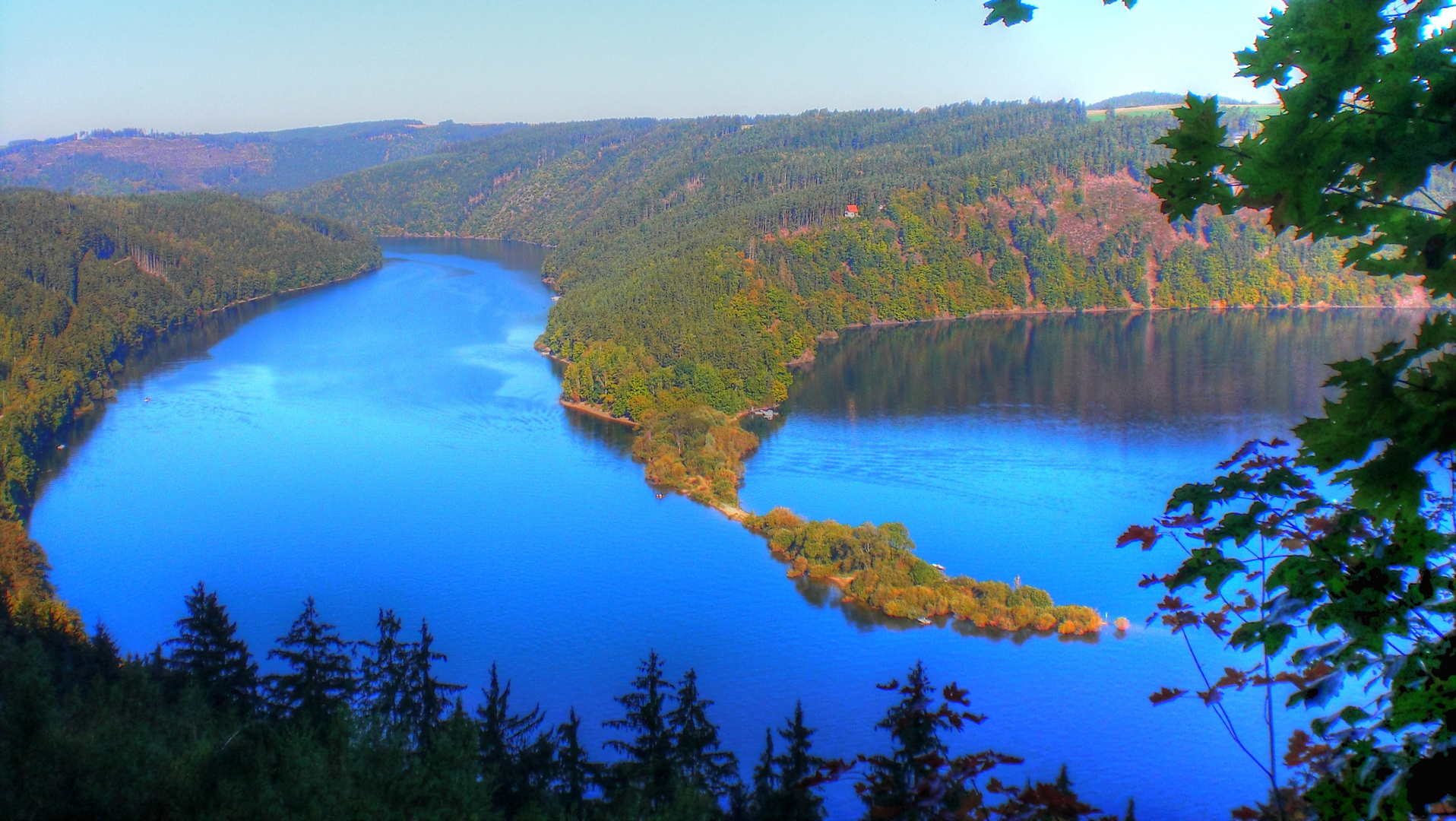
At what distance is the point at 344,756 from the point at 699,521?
14285 mm

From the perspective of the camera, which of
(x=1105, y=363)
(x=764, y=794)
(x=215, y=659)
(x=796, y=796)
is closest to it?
(x=796, y=796)

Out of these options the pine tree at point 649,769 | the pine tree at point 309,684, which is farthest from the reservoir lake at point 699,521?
the pine tree at point 309,684

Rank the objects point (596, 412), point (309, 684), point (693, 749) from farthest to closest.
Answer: point (596, 412) → point (309, 684) → point (693, 749)

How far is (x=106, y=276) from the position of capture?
4388 cm

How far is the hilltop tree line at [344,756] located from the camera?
2.61 m

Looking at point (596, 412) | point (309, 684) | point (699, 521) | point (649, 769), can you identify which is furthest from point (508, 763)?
point (596, 412)

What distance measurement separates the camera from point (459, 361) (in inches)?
1277

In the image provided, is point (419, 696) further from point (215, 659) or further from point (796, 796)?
point (796, 796)

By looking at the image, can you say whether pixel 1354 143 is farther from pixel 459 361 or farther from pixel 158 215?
pixel 158 215

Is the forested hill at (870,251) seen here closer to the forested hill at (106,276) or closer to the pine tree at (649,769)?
the forested hill at (106,276)

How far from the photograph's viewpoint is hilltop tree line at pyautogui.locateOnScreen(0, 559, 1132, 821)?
2.61 meters

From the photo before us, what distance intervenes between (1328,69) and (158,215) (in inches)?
2565

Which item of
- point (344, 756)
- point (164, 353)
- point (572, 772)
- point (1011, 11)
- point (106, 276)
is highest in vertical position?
point (1011, 11)

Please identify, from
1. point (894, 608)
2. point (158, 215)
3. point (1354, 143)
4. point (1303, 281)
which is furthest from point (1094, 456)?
point (158, 215)
